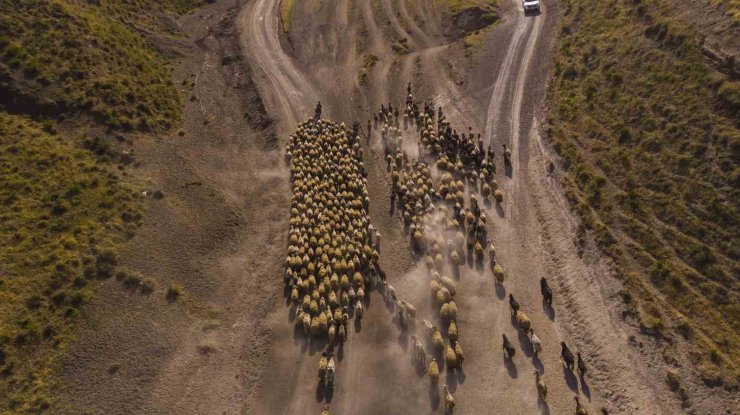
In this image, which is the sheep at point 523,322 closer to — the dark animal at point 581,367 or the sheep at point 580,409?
the dark animal at point 581,367

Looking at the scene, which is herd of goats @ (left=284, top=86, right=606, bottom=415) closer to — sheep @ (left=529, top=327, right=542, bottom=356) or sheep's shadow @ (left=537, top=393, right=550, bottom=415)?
sheep @ (left=529, top=327, right=542, bottom=356)

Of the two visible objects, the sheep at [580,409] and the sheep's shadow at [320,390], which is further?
the sheep's shadow at [320,390]

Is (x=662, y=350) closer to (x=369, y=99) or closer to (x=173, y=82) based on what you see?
(x=369, y=99)

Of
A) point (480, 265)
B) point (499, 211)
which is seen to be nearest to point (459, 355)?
point (480, 265)

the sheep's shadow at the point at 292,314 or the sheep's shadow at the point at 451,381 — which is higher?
the sheep's shadow at the point at 292,314

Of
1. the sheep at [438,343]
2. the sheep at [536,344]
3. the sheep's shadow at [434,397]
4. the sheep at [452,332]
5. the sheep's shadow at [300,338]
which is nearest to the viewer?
the sheep's shadow at [434,397]

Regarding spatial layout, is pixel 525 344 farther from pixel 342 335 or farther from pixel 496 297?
pixel 342 335

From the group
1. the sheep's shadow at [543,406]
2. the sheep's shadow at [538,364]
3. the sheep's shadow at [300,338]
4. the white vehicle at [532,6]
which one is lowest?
the sheep's shadow at [543,406]

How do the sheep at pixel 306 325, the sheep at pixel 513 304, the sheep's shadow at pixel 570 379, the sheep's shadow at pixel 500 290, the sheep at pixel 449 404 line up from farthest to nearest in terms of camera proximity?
1. the sheep's shadow at pixel 500 290
2. the sheep at pixel 306 325
3. the sheep at pixel 513 304
4. the sheep's shadow at pixel 570 379
5. the sheep at pixel 449 404

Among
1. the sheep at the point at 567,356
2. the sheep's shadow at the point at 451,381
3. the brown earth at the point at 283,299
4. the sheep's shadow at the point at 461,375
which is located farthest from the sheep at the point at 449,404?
the sheep at the point at 567,356
